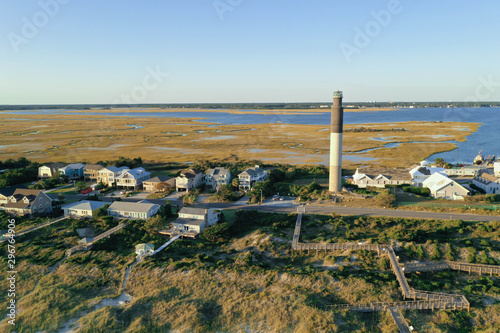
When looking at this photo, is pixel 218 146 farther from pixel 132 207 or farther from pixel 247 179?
pixel 132 207

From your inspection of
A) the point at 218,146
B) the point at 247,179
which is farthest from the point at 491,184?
the point at 218,146

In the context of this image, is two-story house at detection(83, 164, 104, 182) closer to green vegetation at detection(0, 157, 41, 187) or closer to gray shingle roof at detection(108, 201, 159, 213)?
green vegetation at detection(0, 157, 41, 187)

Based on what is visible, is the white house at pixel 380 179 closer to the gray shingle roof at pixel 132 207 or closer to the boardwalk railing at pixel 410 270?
the boardwalk railing at pixel 410 270

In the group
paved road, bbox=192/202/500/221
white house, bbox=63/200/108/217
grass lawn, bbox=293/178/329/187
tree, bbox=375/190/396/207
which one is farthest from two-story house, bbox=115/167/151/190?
tree, bbox=375/190/396/207

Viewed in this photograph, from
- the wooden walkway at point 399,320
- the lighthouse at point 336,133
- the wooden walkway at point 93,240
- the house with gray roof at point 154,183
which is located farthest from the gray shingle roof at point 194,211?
the wooden walkway at point 399,320

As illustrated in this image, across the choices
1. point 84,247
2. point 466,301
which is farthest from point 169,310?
point 466,301

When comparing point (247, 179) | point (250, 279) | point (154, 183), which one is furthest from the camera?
point (154, 183)
